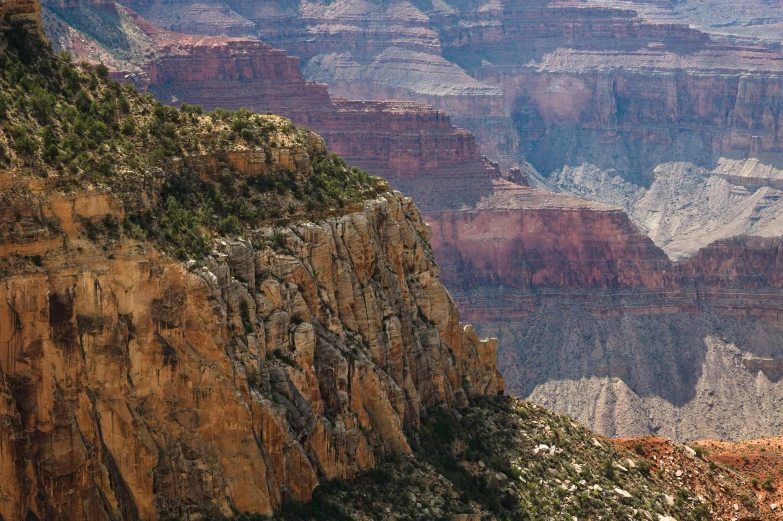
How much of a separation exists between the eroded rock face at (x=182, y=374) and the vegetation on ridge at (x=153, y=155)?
846mm

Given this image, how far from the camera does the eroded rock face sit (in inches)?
1601

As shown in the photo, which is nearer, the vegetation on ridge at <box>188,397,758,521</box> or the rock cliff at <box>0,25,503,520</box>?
the rock cliff at <box>0,25,503,520</box>

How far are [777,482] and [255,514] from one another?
28.2 metres

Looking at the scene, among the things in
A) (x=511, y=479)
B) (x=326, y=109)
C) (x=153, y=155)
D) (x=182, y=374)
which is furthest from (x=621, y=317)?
(x=182, y=374)

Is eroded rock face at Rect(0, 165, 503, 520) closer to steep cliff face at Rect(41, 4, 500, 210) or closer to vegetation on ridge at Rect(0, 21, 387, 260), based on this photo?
vegetation on ridge at Rect(0, 21, 387, 260)

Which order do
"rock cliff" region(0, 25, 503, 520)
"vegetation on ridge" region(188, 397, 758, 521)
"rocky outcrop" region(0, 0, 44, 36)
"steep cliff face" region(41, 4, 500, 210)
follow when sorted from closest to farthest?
"rock cliff" region(0, 25, 503, 520), "vegetation on ridge" region(188, 397, 758, 521), "rocky outcrop" region(0, 0, 44, 36), "steep cliff face" region(41, 4, 500, 210)

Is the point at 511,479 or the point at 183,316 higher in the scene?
the point at 183,316

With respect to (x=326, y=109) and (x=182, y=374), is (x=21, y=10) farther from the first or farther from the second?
(x=326, y=109)

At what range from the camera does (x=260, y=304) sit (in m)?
46.1

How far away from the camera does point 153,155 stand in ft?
154

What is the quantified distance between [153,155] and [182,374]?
7.23 m

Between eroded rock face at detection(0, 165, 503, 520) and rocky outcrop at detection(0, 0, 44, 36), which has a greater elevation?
rocky outcrop at detection(0, 0, 44, 36)

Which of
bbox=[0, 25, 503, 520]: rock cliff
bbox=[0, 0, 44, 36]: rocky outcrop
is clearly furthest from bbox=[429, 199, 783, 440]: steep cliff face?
bbox=[0, 0, 44, 36]: rocky outcrop

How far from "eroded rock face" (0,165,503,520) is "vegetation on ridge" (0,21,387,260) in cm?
85
